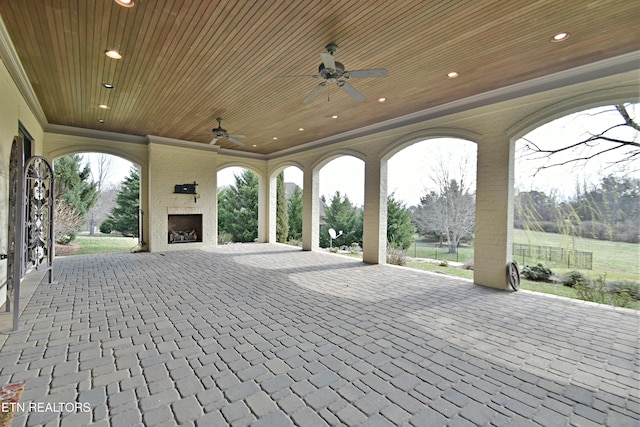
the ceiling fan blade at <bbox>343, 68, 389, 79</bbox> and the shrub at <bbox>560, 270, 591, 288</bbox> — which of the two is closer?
the ceiling fan blade at <bbox>343, 68, 389, 79</bbox>

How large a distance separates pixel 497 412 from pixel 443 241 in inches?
433

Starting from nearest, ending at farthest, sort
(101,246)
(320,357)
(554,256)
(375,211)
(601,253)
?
1. (320,357)
2. (601,253)
3. (554,256)
4. (375,211)
5. (101,246)

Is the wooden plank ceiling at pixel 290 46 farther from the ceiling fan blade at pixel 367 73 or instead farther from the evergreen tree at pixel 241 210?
the evergreen tree at pixel 241 210

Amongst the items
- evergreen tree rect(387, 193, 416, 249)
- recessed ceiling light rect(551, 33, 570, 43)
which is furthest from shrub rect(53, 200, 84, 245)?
recessed ceiling light rect(551, 33, 570, 43)

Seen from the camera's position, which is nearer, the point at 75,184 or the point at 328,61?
the point at 328,61

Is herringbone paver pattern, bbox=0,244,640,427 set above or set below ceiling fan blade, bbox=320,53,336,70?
below

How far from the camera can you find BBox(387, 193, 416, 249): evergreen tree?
38.9 ft

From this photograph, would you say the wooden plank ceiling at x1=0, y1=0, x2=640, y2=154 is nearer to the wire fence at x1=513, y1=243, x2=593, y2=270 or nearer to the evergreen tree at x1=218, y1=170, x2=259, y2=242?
the wire fence at x1=513, y1=243, x2=593, y2=270

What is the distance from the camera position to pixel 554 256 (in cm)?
574

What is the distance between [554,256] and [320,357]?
5.70m

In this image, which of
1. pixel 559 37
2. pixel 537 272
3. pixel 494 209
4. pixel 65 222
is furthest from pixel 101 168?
pixel 537 272

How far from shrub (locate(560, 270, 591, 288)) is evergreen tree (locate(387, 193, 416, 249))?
6210 mm

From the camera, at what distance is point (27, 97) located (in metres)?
4.95

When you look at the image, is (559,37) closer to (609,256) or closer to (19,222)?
(609,256)
